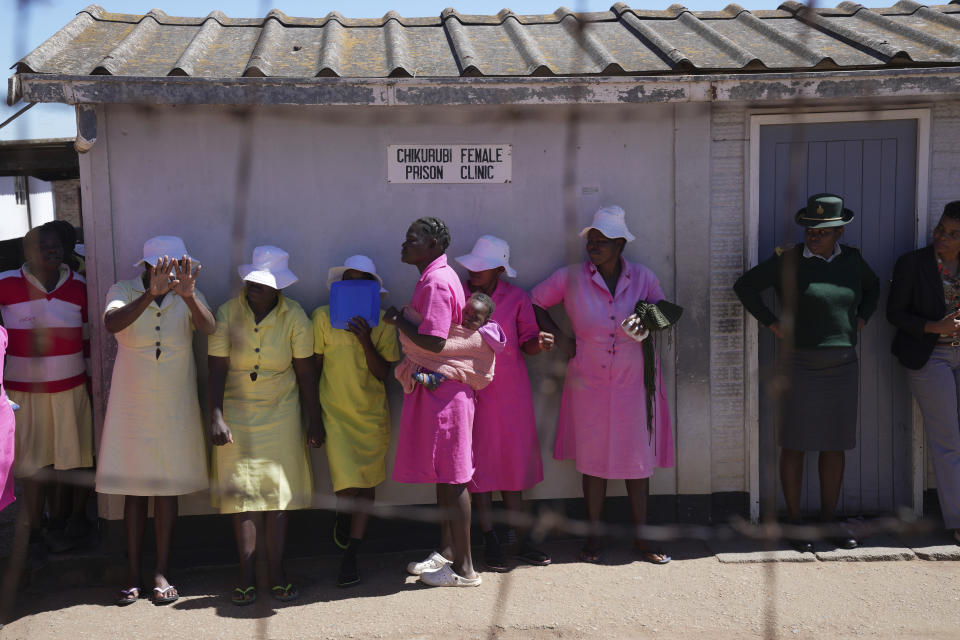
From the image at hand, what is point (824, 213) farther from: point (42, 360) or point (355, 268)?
point (42, 360)

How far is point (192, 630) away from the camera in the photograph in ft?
13.4

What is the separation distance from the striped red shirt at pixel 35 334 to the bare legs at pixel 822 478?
4027mm

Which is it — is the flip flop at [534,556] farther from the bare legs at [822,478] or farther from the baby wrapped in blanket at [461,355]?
the bare legs at [822,478]

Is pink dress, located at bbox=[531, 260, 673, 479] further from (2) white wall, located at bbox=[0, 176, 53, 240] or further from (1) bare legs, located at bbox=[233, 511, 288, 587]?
(2) white wall, located at bbox=[0, 176, 53, 240]

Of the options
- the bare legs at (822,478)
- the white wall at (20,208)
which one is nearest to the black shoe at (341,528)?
the bare legs at (822,478)

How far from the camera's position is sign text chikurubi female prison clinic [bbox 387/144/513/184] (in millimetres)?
4895

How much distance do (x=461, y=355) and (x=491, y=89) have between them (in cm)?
139

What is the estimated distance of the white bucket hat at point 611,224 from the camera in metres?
4.68

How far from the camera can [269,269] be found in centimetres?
447

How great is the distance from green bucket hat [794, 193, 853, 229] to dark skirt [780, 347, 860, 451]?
69 centimetres

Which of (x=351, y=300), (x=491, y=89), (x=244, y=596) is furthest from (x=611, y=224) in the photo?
(x=244, y=596)

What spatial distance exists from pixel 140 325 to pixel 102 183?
2.93 ft

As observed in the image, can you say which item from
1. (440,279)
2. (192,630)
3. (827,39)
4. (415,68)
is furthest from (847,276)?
(192,630)

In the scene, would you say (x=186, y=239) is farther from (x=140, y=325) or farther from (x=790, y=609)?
(x=790, y=609)
